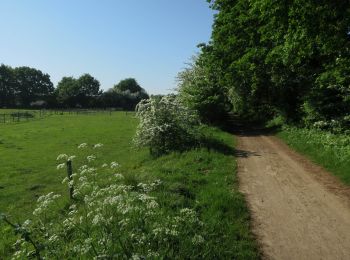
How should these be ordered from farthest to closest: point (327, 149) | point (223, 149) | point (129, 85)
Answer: point (129, 85) < point (223, 149) < point (327, 149)

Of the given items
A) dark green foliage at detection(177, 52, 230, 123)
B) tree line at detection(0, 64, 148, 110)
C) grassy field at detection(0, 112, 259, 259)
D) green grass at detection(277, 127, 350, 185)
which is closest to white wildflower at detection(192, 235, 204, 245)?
grassy field at detection(0, 112, 259, 259)

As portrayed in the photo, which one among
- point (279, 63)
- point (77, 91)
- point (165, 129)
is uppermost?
point (279, 63)

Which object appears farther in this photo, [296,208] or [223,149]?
[223,149]

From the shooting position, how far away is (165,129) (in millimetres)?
19234

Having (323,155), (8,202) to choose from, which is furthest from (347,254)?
(8,202)

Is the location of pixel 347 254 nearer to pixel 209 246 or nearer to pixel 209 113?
pixel 209 246

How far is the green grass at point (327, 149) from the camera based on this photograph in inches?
568

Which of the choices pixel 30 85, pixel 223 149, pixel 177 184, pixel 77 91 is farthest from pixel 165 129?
pixel 30 85

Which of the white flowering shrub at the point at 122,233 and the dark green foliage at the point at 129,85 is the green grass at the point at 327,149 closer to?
the white flowering shrub at the point at 122,233

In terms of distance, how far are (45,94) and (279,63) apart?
427ft

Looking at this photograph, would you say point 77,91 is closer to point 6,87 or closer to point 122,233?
point 6,87

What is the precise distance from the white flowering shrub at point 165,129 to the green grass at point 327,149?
18.7 ft

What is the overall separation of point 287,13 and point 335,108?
9691 millimetres

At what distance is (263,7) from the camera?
1474 centimetres
